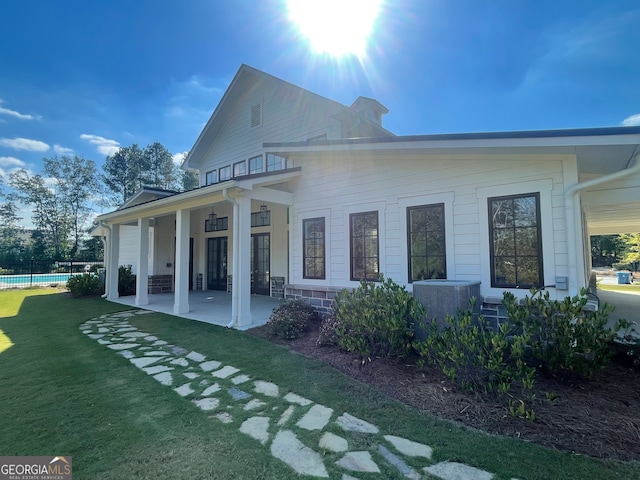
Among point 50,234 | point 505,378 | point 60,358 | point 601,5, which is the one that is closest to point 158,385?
point 60,358

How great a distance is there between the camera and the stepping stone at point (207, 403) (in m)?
3.07

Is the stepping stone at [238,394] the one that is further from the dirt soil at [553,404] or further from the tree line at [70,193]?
the tree line at [70,193]

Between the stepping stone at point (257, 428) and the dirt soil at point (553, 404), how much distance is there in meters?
1.36

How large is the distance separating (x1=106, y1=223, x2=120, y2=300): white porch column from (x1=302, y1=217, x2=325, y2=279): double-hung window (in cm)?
764

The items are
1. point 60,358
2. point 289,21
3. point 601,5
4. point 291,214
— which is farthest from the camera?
point 289,21

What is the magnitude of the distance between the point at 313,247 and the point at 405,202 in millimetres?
2387

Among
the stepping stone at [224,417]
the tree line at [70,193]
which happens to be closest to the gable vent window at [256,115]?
the stepping stone at [224,417]

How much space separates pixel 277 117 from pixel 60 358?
843cm

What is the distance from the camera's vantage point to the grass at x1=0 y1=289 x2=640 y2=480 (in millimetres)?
2145

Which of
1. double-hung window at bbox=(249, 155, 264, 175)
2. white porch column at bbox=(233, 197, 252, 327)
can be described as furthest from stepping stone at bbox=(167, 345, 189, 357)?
double-hung window at bbox=(249, 155, 264, 175)

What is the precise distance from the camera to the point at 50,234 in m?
29.7

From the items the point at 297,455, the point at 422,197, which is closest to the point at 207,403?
the point at 297,455

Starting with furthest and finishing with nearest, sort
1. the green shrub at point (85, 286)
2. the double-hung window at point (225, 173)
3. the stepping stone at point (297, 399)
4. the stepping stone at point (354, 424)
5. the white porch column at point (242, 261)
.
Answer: the double-hung window at point (225, 173)
the green shrub at point (85, 286)
the white porch column at point (242, 261)
the stepping stone at point (297, 399)
the stepping stone at point (354, 424)

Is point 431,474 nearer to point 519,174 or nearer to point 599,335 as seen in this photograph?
point 599,335
